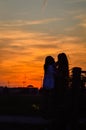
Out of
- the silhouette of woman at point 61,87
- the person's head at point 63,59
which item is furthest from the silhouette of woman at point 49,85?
the person's head at point 63,59

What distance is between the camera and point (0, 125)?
52.2 ft

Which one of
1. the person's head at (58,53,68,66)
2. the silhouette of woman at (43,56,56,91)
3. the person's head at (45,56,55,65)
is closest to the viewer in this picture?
the person's head at (58,53,68,66)

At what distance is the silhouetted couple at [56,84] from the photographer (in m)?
14.8

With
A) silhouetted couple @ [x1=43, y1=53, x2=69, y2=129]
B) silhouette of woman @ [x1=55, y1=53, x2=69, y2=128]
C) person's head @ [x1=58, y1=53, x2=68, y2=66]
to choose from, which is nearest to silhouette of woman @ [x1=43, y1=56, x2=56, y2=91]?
silhouetted couple @ [x1=43, y1=53, x2=69, y2=129]

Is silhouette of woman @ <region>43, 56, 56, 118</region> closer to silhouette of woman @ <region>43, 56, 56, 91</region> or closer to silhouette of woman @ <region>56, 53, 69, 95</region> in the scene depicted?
silhouette of woman @ <region>43, 56, 56, 91</region>

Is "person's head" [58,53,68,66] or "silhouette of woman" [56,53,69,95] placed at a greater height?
"person's head" [58,53,68,66]

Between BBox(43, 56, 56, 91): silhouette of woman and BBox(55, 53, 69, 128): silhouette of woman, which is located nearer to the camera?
BBox(55, 53, 69, 128): silhouette of woman

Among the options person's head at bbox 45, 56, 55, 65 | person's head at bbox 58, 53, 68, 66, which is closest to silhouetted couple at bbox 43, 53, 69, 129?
person's head at bbox 58, 53, 68, 66

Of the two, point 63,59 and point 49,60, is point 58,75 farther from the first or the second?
point 49,60

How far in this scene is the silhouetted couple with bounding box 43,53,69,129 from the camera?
14.8 m

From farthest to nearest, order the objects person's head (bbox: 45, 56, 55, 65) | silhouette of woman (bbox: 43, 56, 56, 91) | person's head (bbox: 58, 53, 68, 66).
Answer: person's head (bbox: 45, 56, 55, 65)
silhouette of woman (bbox: 43, 56, 56, 91)
person's head (bbox: 58, 53, 68, 66)

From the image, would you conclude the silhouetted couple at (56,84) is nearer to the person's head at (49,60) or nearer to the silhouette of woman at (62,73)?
the silhouette of woman at (62,73)

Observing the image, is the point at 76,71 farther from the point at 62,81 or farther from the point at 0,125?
the point at 0,125

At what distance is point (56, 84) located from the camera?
49.1 ft
